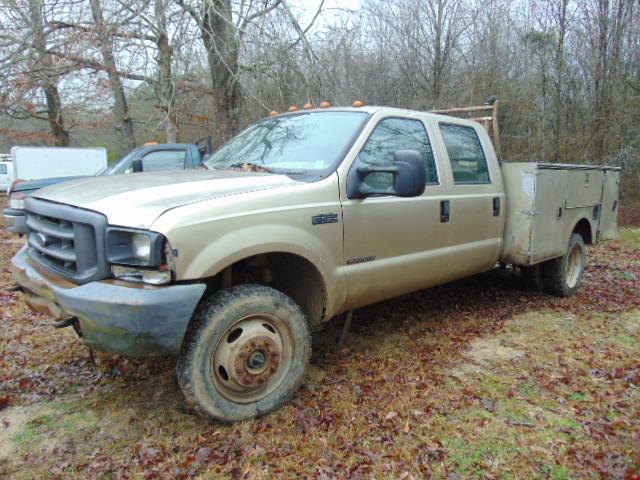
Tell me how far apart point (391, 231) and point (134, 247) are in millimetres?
1881

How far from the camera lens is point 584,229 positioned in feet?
20.2

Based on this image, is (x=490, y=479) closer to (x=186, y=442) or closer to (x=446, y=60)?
(x=186, y=442)

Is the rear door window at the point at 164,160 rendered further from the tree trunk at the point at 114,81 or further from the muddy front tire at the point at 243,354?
the muddy front tire at the point at 243,354

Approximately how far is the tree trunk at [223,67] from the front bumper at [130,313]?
6.11 meters

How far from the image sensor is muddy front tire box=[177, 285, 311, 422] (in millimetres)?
2859

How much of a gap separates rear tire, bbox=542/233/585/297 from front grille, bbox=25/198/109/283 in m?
4.88

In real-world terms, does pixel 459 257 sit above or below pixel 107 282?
below

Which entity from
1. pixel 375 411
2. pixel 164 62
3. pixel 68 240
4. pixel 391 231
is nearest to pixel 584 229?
pixel 391 231

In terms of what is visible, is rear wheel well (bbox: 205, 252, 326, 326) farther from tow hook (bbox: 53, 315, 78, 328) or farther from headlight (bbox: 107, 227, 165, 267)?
tow hook (bbox: 53, 315, 78, 328)

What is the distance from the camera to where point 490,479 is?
2641 millimetres

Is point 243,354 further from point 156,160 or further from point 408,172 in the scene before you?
point 156,160

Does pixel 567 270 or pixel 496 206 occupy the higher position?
pixel 496 206

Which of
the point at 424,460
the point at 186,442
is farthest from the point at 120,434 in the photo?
the point at 424,460

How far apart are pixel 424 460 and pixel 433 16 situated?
1756 cm
